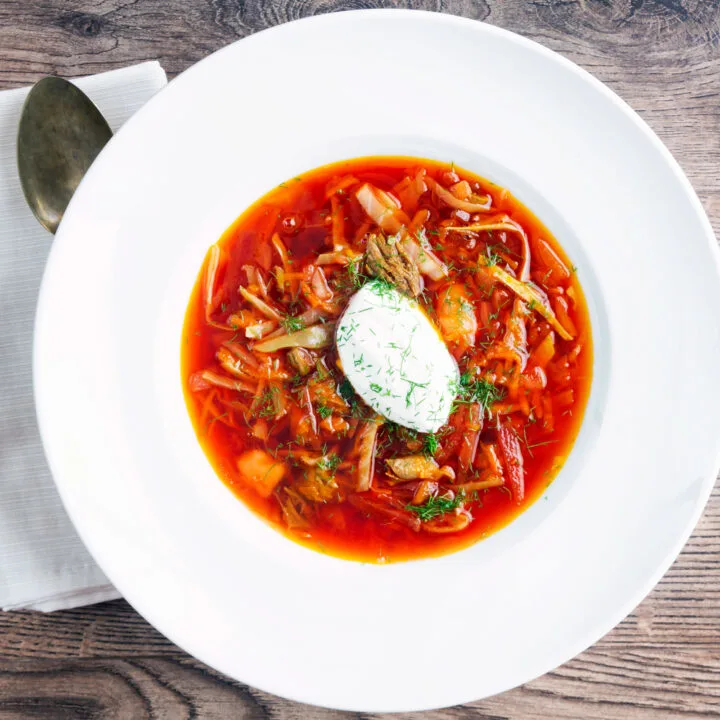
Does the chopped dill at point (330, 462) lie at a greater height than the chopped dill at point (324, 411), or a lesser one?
lesser

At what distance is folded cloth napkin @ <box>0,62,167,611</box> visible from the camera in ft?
10.9

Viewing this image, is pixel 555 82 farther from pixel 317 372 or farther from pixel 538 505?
pixel 538 505

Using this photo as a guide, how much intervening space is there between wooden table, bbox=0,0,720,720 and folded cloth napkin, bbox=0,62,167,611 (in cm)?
27

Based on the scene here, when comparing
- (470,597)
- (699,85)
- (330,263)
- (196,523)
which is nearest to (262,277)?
(330,263)

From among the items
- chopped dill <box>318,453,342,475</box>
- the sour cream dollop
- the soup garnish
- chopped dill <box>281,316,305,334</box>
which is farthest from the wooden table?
the sour cream dollop

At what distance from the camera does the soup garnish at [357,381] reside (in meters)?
3.29

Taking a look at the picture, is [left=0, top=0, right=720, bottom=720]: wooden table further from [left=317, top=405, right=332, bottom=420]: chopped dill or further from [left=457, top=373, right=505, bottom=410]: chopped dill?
[left=317, top=405, right=332, bottom=420]: chopped dill

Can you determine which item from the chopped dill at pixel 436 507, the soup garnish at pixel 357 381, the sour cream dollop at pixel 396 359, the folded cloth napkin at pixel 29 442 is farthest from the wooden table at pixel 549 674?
the sour cream dollop at pixel 396 359

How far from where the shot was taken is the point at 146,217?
3033 mm

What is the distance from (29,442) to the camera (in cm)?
334

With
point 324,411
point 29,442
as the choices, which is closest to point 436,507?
point 324,411

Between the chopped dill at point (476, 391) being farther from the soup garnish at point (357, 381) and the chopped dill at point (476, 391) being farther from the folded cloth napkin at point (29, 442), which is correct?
the folded cloth napkin at point (29, 442)

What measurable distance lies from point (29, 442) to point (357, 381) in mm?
1665

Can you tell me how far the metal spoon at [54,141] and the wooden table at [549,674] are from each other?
1.22 feet
